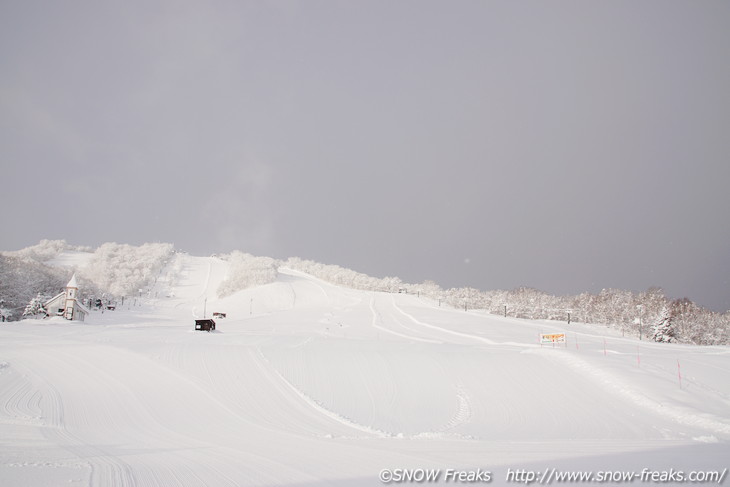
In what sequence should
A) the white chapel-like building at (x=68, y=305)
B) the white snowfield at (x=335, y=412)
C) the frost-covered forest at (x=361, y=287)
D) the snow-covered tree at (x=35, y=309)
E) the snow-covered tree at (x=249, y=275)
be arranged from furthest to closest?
the snow-covered tree at (x=249, y=275) < the frost-covered forest at (x=361, y=287) < the snow-covered tree at (x=35, y=309) < the white chapel-like building at (x=68, y=305) < the white snowfield at (x=335, y=412)

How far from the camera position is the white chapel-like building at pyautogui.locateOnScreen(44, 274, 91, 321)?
5641cm

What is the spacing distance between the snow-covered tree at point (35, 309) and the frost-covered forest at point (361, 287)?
9.47ft

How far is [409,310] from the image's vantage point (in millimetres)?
78375

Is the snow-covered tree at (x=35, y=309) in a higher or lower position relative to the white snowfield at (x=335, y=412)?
lower

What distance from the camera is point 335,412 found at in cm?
1700

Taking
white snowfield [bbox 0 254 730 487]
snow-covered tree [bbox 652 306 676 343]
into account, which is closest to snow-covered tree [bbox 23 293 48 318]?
white snowfield [bbox 0 254 730 487]

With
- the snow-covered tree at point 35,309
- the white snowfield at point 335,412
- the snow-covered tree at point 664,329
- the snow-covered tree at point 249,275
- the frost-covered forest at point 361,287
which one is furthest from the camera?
the snow-covered tree at point 249,275

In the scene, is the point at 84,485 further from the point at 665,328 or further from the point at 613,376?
the point at 665,328

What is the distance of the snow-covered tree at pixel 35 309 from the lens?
6028cm

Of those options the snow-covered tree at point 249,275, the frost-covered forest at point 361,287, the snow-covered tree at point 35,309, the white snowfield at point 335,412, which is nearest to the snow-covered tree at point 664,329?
the frost-covered forest at point 361,287

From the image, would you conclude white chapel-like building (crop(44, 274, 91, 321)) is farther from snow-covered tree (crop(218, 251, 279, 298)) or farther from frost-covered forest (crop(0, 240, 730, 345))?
snow-covered tree (crop(218, 251, 279, 298))

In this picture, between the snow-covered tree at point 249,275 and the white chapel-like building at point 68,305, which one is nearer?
the white chapel-like building at point 68,305

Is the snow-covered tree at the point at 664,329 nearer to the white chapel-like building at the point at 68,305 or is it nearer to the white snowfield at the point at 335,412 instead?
the white snowfield at the point at 335,412

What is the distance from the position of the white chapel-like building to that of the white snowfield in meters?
26.5
